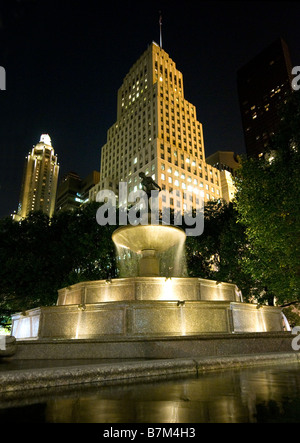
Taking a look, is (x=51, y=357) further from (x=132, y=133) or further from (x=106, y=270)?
(x=132, y=133)

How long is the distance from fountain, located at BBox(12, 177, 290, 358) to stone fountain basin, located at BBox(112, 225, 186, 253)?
0.05m

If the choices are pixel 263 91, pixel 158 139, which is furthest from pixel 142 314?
pixel 263 91

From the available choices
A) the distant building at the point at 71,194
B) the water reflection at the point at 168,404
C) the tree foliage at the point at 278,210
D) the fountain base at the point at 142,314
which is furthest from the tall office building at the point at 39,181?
the water reflection at the point at 168,404

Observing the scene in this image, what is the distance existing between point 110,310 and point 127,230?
4.92 meters

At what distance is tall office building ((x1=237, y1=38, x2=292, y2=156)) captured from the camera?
93.2 metres

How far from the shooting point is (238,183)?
19891 mm

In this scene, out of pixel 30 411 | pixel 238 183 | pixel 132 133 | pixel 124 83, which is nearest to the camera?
pixel 30 411

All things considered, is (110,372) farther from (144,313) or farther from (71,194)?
(71,194)

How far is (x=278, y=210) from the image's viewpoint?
16938 millimetres

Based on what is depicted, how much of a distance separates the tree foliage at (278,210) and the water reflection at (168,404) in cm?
1321

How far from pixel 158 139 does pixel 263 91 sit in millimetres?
49963

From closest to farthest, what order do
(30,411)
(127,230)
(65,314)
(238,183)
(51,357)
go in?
(30,411)
(51,357)
(65,314)
(127,230)
(238,183)

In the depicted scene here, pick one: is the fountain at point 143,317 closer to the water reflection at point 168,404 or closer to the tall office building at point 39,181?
the water reflection at point 168,404
